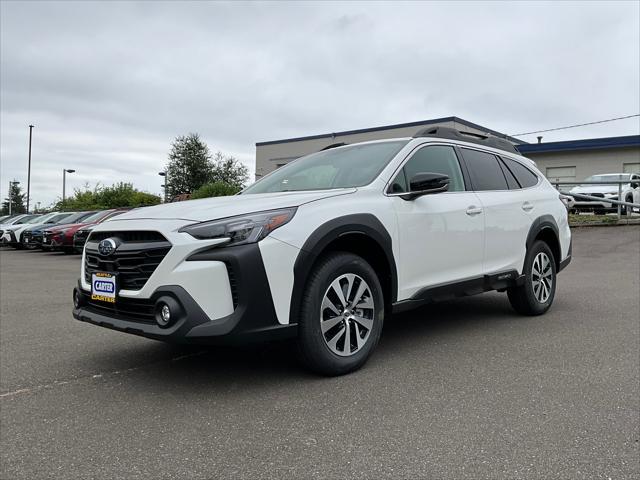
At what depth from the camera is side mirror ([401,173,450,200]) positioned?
4.03m

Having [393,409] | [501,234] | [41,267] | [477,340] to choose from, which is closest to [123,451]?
[393,409]

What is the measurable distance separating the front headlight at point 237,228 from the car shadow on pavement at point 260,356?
0.77 metres

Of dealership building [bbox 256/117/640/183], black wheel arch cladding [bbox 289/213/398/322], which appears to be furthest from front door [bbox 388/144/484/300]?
dealership building [bbox 256/117/640/183]

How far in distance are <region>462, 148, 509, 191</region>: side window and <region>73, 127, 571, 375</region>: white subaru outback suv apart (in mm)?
17

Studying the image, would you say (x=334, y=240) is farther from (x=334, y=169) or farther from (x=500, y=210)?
(x=500, y=210)

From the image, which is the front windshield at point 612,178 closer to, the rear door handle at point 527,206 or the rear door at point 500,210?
the rear door handle at point 527,206

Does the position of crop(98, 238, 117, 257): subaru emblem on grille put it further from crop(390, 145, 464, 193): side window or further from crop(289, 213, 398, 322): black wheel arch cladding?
crop(390, 145, 464, 193): side window

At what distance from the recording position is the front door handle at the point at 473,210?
4.78m

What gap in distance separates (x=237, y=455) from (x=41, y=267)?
1171 centimetres

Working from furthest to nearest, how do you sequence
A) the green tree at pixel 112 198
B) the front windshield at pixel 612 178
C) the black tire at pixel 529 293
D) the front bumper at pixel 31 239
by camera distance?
the green tree at pixel 112 198 < the front bumper at pixel 31 239 < the front windshield at pixel 612 178 < the black tire at pixel 529 293

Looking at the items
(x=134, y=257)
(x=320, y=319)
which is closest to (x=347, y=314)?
(x=320, y=319)

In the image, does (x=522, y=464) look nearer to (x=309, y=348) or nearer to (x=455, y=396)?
(x=455, y=396)

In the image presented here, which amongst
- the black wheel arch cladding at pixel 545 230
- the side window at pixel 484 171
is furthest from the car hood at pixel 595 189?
the side window at pixel 484 171

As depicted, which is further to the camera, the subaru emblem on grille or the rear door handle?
the rear door handle
